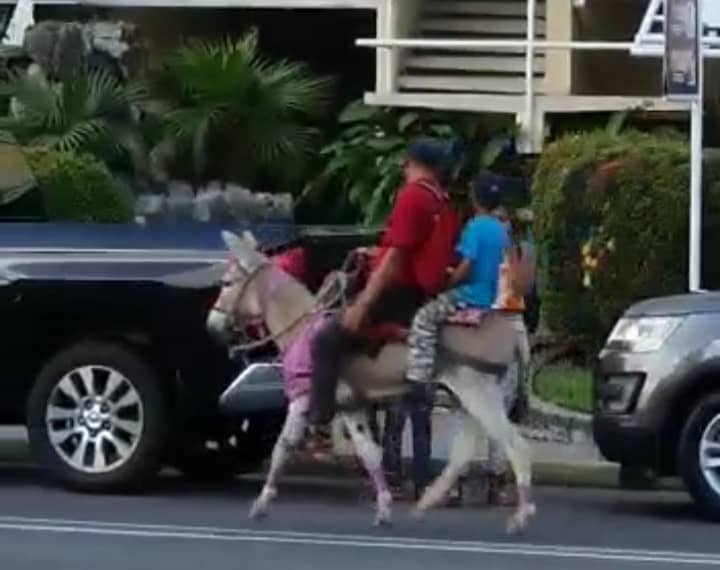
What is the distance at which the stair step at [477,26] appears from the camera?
2408cm

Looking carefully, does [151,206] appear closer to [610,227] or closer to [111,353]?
[610,227]

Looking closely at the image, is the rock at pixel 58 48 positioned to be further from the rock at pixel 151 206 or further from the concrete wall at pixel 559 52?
the concrete wall at pixel 559 52

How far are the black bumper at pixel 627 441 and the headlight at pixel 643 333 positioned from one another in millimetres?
394

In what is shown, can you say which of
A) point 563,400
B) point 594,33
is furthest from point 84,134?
point 563,400

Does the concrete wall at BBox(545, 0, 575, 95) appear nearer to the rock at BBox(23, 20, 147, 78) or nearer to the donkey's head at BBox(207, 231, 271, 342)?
the rock at BBox(23, 20, 147, 78)

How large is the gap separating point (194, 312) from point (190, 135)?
932 centimetres

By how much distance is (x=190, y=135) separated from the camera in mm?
23391

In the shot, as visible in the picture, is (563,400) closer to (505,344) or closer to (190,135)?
(505,344)

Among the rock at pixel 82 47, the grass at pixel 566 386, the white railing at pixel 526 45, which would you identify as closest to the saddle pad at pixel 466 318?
the grass at pixel 566 386

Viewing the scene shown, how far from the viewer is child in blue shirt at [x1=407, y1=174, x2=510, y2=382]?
12.9 m

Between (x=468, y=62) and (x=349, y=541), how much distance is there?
465 inches

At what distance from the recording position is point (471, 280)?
531 inches

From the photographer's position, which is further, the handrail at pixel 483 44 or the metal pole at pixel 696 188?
the handrail at pixel 483 44

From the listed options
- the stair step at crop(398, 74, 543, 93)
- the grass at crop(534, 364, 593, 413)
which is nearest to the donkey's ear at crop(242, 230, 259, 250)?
the grass at crop(534, 364, 593, 413)
